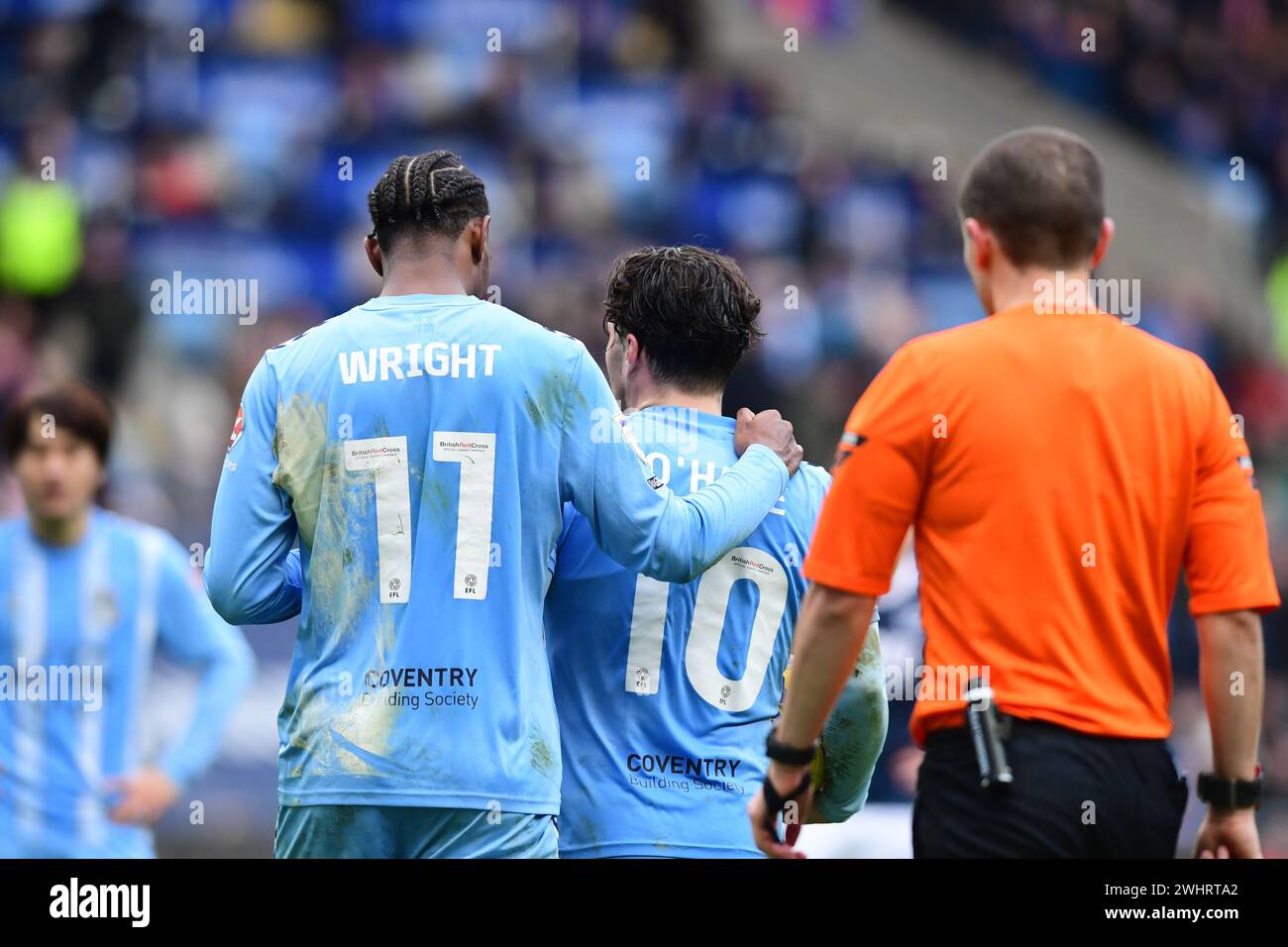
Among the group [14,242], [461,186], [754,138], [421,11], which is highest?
[421,11]

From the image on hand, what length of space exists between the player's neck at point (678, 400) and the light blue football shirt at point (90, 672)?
8.65ft

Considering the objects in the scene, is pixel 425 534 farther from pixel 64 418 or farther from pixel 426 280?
→ pixel 64 418

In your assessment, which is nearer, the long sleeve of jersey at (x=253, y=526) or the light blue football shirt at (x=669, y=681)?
the long sleeve of jersey at (x=253, y=526)

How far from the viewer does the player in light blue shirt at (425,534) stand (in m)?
3.62

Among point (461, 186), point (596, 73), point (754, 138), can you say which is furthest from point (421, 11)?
point (461, 186)

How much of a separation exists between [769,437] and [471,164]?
9.49 m

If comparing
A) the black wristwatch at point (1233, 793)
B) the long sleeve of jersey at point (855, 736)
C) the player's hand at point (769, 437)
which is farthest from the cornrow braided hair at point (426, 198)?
the black wristwatch at point (1233, 793)

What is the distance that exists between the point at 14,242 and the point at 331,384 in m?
9.79

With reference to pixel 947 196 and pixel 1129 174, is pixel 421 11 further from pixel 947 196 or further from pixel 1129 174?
pixel 1129 174

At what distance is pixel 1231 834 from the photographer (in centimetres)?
329

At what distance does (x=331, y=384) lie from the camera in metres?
3.78

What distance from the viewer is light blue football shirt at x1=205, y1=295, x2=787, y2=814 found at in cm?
362

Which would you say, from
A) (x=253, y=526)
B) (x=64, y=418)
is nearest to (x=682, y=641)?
(x=253, y=526)

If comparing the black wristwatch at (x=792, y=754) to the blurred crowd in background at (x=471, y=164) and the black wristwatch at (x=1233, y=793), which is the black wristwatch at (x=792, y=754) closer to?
the black wristwatch at (x=1233, y=793)
